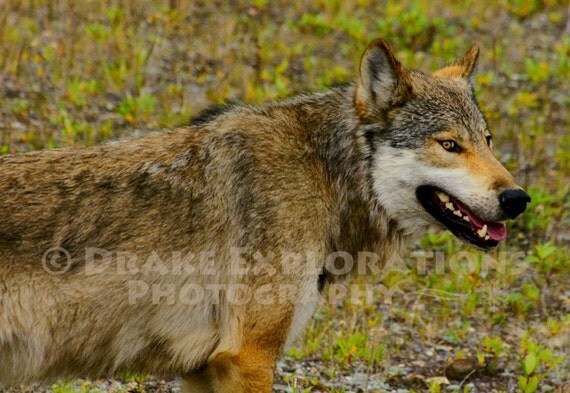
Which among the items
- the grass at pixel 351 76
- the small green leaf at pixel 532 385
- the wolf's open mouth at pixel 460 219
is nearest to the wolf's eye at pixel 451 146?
the wolf's open mouth at pixel 460 219

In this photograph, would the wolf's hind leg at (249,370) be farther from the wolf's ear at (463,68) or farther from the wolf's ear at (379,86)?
the wolf's ear at (463,68)

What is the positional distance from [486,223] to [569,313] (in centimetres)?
275

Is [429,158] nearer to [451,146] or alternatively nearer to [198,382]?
[451,146]

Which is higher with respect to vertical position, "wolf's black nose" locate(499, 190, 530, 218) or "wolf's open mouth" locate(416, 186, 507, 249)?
"wolf's black nose" locate(499, 190, 530, 218)

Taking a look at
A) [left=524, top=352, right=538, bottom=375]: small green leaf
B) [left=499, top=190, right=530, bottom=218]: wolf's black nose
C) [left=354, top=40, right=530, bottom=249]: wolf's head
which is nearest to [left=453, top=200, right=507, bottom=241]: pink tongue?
[left=354, top=40, right=530, bottom=249]: wolf's head

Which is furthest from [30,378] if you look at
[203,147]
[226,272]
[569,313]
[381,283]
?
[569,313]

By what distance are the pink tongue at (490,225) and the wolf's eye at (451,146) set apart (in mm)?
275

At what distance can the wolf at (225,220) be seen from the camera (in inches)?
176

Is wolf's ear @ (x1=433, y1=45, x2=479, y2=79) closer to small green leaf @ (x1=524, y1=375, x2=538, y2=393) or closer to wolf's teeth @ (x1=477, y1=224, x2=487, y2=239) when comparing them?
wolf's teeth @ (x1=477, y1=224, x2=487, y2=239)

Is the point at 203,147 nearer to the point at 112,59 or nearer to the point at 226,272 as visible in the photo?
the point at 226,272

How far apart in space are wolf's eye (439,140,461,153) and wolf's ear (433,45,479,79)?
31.0 inches

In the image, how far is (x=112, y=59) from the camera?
10102 millimetres

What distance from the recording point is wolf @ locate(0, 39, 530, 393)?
4.48 metres

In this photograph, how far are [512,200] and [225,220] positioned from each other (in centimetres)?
149
